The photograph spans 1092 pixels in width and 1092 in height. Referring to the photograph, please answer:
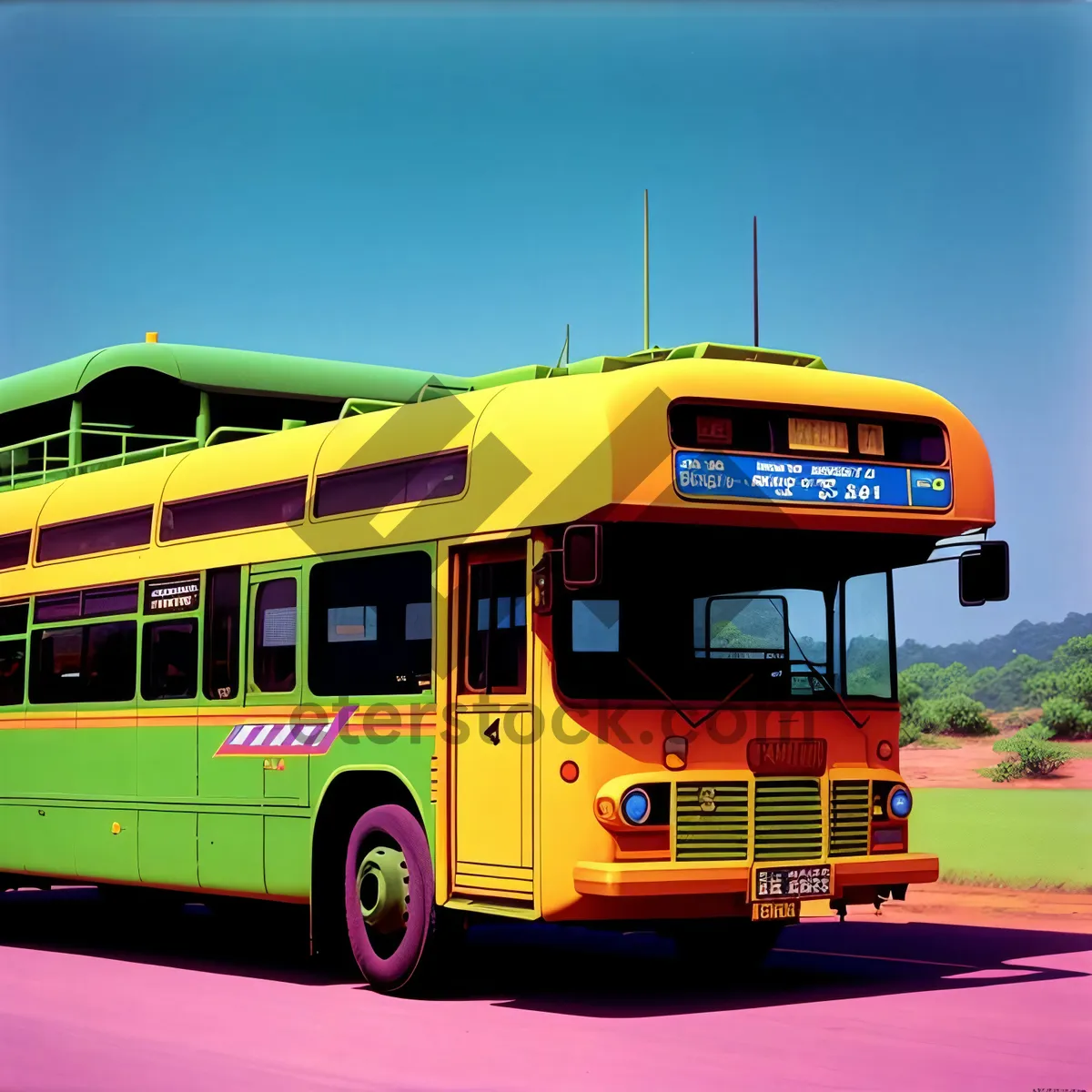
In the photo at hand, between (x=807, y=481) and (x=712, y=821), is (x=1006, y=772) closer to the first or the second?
(x=807, y=481)

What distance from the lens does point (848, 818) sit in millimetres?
12094

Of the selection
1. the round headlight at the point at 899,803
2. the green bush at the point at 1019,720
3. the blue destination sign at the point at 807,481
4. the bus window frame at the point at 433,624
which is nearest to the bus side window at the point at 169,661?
the bus window frame at the point at 433,624

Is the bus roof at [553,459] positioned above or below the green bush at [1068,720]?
above

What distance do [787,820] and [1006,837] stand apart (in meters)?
15.7

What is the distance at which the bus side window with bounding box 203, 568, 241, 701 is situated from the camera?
46.5 ft

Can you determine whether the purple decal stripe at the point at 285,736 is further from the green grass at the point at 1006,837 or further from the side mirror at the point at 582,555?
the green grass at the point at 1006,837

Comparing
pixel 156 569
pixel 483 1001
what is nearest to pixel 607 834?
pixel 483 1001

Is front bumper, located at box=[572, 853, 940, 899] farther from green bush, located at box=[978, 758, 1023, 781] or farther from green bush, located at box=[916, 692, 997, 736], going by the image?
green bush, located at box=[916, 692, 997, 736]

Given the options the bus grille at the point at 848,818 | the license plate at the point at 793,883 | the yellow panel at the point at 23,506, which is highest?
the yellow panel at the point at 23,506

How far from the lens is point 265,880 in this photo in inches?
534

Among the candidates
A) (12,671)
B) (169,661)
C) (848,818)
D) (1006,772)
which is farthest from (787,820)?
(1006,772)

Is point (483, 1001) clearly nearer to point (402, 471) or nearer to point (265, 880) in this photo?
point (265, 880)

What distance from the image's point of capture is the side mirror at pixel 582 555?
10.7 metres

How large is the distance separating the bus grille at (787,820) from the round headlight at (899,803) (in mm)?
609
